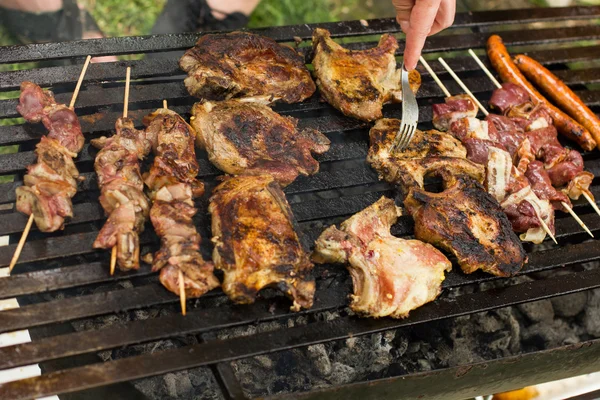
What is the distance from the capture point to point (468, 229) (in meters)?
3.61

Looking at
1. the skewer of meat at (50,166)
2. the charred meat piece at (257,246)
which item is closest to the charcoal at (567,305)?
the charred meat piece at (257,246)

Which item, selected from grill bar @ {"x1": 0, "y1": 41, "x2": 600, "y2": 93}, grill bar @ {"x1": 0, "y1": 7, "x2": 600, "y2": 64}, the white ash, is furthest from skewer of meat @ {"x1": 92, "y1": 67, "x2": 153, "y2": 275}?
the white ash

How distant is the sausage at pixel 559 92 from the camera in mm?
4684

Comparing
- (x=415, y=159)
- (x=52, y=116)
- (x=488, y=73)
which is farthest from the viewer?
(x=488, y=73)

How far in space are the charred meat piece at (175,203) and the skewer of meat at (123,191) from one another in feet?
0.27

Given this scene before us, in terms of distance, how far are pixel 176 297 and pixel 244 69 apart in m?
1.78

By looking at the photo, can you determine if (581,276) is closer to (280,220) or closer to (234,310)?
(280,220)

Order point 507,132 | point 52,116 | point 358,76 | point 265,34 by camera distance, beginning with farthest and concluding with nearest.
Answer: point 265,34 → point 507,132 → point 358,76 → point 52,116

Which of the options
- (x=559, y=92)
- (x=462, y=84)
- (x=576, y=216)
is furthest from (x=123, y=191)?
(x=559, y=92)

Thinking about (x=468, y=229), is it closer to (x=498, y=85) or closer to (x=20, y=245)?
(x=498, y=85)

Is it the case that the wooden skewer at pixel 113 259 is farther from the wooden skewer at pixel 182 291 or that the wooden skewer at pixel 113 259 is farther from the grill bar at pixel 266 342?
the grill bar at pixel 266 342

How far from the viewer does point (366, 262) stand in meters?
3.34

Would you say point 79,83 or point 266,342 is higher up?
point 79,83

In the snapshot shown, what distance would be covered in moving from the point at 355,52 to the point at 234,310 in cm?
229
